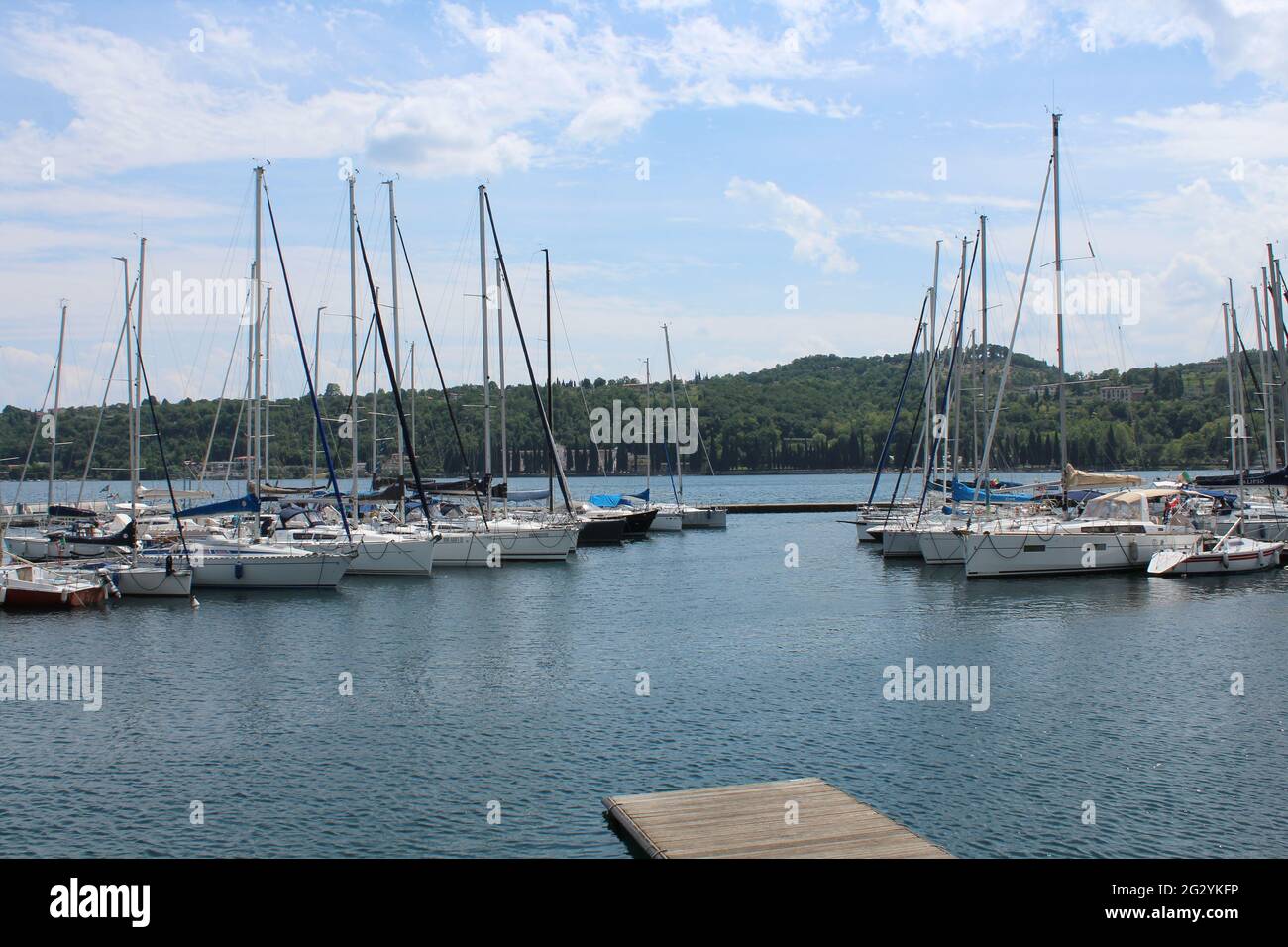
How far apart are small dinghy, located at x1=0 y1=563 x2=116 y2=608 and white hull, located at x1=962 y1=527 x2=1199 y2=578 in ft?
105

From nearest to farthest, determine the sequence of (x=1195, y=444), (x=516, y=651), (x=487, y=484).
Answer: (x=516, y=651) < (x=487, y=484) < (x=1195, y=444)

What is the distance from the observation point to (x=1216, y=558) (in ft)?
152

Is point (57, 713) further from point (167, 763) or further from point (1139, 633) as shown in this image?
point (1139, 633)

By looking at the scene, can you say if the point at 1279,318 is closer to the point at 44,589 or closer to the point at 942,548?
the point at 942,548

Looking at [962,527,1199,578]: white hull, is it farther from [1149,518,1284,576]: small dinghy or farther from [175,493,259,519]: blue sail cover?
[175,493,259,519]: blue sail cover

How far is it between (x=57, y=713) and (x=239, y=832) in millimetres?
9770

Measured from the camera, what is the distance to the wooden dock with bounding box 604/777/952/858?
46.2 feet

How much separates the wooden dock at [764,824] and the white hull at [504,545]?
3571 cm

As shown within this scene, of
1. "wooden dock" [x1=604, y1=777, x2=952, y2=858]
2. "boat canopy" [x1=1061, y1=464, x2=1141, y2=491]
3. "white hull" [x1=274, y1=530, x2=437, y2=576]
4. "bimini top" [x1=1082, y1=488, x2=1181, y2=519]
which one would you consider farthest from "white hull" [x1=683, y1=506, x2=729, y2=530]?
"wooden dock" [x1=604, y1=777, x2=952, y2=858]

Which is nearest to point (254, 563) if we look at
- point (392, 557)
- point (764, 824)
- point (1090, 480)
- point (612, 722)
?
point (392, 557)

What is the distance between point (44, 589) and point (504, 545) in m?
19.6

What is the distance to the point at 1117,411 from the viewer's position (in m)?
168
